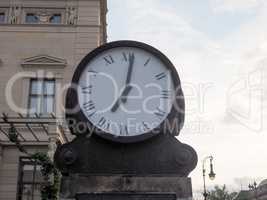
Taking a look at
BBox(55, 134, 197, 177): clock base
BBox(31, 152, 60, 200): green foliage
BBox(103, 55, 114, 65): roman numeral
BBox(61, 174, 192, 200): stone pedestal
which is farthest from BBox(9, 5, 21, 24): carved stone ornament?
BBox(61, 174, 192, 200): stone pedestal

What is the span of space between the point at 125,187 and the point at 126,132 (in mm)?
395

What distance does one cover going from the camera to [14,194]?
57.6ft

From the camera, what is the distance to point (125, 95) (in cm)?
310

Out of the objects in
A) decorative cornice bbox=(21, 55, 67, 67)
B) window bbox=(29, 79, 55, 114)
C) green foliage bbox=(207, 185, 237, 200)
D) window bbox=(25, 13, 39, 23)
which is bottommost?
green foliage bbox=(207, 185, 237, 200)

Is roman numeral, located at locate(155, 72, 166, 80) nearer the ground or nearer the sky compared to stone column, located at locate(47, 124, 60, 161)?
nearer the ground

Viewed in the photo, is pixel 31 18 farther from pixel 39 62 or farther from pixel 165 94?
pixel 165 94

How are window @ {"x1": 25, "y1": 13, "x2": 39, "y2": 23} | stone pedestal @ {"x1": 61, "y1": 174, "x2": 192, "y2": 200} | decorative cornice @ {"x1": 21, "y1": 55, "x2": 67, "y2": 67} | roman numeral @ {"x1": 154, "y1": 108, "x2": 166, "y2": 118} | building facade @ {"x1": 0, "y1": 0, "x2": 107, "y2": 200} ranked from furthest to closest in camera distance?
1. window @ {"x1": 25, "y1": 13, "x2": 39, "y2": 23}
2. decorative cornice @ {"x1": 21, "y1": 55, "x2": 67, "y2": 67}
3. building facade @ {"x1": 0, "y1": 0, "x2": 107, "y2": 200}
4. roman numeral @ {"x1": 154, "y1": 108, "x2": 166, "y2": 118}
5. stone pedestal @ {"x1": 61, "y1": 174, "x2": 192, "y2": 200}

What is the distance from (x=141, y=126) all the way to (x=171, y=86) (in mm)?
383

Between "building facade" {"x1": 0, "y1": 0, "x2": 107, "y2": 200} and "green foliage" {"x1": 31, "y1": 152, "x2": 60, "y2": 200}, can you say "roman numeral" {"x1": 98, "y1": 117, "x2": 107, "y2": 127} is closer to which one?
"green foliage" {"x1": 31, "y1": 152, "x2": 60, "y2": 200}

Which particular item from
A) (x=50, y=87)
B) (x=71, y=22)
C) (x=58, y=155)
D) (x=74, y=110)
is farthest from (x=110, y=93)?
(x=71, y=22)

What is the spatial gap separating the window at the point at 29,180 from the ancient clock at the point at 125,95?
15.0 metres


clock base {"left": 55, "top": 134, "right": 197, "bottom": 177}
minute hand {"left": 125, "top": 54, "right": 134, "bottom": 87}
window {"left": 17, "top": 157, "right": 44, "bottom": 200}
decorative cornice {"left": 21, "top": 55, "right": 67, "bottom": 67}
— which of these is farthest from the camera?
decorative cornice {"left": 21, "top": 55, "right": 67, "bottom": 67}

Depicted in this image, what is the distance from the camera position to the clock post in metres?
2.87

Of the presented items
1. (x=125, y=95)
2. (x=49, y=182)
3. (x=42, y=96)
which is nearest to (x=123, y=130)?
(x=125, y=95)
